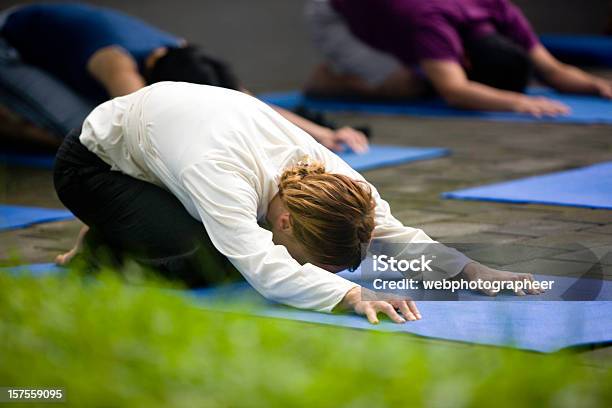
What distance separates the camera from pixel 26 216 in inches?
179

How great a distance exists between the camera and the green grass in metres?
1.78

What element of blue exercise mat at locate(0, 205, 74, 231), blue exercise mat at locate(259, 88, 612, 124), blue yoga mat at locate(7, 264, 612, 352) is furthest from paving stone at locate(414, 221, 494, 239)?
blue exercise mat at locate(259, 88, 612, 124)

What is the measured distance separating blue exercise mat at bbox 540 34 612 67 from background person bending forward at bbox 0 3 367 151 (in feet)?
16.5

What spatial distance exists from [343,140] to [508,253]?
248 cm

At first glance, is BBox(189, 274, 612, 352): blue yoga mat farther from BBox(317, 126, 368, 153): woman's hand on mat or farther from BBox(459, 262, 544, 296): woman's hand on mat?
BBox(317, 126, 368, 153): woman's hand on mat

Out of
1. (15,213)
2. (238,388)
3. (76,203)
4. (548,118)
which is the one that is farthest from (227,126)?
(548,118)

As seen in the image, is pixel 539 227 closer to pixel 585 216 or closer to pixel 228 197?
pixel 585 216

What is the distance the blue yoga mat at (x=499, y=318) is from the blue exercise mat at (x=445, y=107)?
13.2 ft

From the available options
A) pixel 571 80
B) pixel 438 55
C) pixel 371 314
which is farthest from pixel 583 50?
pixel 371 314

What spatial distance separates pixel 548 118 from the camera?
7.12m

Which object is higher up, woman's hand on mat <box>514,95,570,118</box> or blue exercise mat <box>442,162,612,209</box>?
blue exercise mat <box>442,162,612,209</box>

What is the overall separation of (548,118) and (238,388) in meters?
5.59

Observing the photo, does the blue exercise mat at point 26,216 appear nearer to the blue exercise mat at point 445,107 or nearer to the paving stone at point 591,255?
the paving stone at point 591,255

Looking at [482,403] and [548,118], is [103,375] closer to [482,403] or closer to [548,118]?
[482,403]
